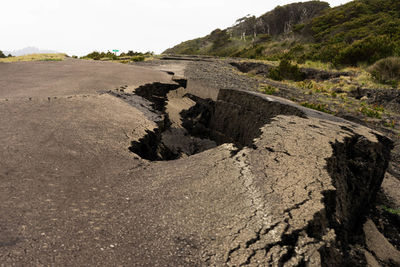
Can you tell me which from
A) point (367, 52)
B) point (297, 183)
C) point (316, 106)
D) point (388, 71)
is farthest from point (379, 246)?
point (367, 52)

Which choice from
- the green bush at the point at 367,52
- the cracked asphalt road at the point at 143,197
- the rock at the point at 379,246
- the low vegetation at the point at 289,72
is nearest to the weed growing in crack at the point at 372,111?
the cracked asphalt road at the point at 143,197

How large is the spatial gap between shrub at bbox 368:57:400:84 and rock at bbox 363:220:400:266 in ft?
38.8

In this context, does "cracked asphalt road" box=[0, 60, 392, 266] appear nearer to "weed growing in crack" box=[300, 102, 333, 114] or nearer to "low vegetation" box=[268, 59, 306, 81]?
"weed growing in crack" box=[300, 102, 333, 114]

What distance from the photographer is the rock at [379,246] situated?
3959mm

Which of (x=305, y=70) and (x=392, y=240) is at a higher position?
(x=305, y=70)

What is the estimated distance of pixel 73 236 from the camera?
188 centimetres

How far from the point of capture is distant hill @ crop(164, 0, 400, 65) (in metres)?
17.9

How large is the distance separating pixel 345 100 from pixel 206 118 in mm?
6525

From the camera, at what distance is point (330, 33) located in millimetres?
29656

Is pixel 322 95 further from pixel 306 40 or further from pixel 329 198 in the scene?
pixel 306 40

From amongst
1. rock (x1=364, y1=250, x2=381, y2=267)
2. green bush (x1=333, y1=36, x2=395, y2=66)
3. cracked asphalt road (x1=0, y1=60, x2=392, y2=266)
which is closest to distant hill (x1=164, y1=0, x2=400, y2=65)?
green bush (x1=333, y1=36, x2=395, y2=66)

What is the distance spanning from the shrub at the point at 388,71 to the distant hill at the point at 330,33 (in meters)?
1.98

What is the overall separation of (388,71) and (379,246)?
13468mm

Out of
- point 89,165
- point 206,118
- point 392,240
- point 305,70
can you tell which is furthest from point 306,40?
point 89,165
